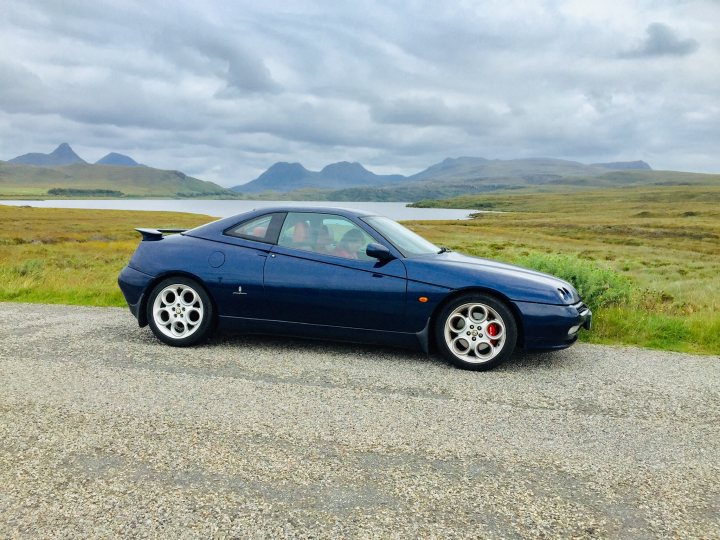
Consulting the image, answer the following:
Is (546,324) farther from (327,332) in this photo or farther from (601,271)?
(601,271)

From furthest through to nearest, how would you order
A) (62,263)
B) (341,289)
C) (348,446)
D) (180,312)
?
1. (62,263)
2. (180,312)
3. (341,289)
4. (348,446)

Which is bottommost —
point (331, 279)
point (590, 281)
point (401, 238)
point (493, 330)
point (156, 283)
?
point (493, 330)

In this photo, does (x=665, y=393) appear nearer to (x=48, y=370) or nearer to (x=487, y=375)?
(x=487, y=375)

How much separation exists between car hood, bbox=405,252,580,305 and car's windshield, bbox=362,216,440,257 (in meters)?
0.23

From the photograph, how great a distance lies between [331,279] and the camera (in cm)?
Answer: 600

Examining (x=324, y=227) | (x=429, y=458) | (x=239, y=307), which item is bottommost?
(x=429, y=458)

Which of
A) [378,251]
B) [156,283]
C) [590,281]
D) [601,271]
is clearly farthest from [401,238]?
[601,271]

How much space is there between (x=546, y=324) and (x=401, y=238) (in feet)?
5.82

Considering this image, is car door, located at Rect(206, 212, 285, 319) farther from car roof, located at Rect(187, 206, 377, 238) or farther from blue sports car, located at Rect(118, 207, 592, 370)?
car roof, located at Rect(187, 206, 377, 238)

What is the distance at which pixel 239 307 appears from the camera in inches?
247

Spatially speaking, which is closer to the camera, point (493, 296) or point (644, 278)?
point (493, 296)

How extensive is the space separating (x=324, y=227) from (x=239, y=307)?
123 cm

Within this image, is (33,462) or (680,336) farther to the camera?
(680,336)

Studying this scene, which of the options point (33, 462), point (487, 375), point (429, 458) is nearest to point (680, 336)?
point (487, 375)
